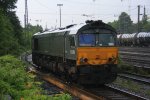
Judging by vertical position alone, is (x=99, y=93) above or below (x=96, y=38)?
below

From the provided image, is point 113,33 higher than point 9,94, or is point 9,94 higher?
point 113,33

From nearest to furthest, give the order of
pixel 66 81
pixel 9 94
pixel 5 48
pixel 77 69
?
1. pixel 9 94
2. pixel 77 69
3. pixel 66 81
4. pixel 5 48

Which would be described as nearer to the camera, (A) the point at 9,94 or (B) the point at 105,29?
(A) the point at 9,94

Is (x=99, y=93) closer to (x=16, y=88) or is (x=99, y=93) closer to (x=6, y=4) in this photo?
(x=16, y=88)

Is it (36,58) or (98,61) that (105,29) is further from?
(36,58)

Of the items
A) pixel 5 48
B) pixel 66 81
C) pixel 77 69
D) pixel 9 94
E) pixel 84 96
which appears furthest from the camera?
pixel 5 48

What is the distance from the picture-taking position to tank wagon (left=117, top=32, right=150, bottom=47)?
67.6m

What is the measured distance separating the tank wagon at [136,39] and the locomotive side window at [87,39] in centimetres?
4645

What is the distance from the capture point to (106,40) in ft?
65.9

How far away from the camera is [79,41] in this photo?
19.5 metres

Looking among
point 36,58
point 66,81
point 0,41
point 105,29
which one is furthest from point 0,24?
point 105,29

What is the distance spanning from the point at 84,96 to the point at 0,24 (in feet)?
54.4

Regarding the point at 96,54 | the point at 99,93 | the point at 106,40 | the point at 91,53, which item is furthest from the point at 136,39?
the point at 99,93

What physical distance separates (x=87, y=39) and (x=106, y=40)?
0.99m
